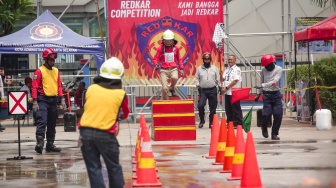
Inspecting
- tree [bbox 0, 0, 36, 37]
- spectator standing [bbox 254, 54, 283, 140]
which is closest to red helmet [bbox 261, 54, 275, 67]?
spectator standing [bbox 254, 54, 283, 140]

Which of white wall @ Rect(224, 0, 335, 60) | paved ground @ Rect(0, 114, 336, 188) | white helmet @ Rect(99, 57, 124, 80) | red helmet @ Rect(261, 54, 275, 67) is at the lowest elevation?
paved ground @ Rect(0, 114, 336, 188)

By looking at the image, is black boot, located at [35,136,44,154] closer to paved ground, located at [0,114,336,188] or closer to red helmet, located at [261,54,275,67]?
paved ground, located at [0,114,336,188]

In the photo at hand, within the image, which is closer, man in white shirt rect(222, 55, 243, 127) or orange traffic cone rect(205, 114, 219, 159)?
orange traffic cone rect(205, 114, 219, 159)

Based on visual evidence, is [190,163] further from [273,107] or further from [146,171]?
[273,107]

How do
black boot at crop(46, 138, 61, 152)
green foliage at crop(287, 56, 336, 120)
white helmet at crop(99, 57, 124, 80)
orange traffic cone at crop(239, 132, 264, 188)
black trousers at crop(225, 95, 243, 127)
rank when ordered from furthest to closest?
green foliage at crop(287, 56, 336, 120) < black trousers at crop(225, 95, 243, 127) < black boot at crop(46, 138, 61, 152) < orange traffic cone at crop(239, 132, 264, 188) < white helmet at crop(99, 57, 124, 80)

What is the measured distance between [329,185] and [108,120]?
3.33 metres

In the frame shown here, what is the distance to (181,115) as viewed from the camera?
1872cm

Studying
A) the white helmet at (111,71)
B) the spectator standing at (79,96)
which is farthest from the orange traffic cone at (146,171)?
the spectator standing at (79,96)

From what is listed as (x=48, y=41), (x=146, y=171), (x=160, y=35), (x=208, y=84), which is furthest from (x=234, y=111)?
(x=146, y=171)

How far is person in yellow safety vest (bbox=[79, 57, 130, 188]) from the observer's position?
9375 millimetres

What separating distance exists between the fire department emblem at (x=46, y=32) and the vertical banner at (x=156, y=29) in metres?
1.44

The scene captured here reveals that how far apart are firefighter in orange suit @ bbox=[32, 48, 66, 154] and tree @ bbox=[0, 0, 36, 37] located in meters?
15.8

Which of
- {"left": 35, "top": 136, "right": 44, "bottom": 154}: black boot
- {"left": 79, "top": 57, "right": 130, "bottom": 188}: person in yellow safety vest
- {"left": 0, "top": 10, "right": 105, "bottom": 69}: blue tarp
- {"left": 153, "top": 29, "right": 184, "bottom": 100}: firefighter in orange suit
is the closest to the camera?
{"left": 79, "top": 57, "right": 130, "bottom": 188}: person in yellow safety vest

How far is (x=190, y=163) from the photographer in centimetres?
1409
